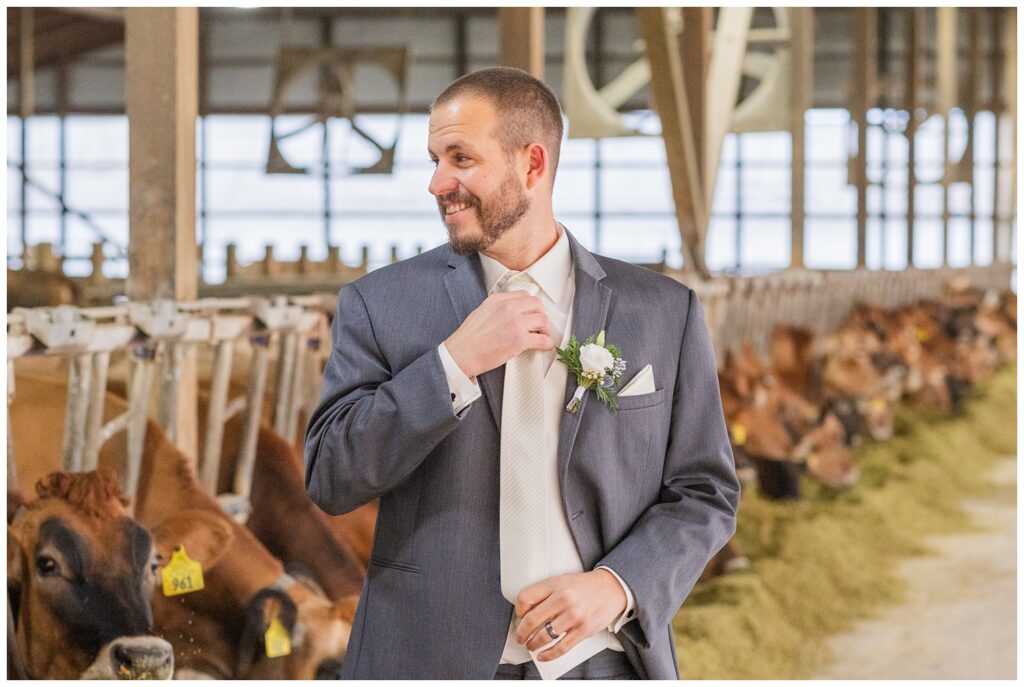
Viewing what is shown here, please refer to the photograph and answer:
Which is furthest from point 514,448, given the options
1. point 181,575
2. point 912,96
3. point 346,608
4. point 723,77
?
point 912,96

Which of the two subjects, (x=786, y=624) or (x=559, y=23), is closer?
(x=786, y=624)

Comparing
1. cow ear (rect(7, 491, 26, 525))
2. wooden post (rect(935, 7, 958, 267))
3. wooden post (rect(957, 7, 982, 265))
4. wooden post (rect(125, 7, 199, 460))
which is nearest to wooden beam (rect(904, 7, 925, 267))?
wooden post (rect(935, 7, 958, 267))

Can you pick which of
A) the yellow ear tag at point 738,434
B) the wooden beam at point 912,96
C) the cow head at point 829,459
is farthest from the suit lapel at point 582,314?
the wooden beam at point 912,96

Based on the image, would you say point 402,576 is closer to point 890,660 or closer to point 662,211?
point 890,660

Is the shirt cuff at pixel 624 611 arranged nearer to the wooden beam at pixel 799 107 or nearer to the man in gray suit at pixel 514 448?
the man in gray suit at pixel 514 448

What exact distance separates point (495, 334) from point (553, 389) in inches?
6.1

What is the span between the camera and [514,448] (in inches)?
62.9

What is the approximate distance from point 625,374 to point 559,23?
1873cm

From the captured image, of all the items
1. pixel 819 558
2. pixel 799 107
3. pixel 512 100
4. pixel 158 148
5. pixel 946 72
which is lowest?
pixel 819 558

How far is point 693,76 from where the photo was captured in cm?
574

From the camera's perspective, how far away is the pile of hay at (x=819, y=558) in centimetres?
397

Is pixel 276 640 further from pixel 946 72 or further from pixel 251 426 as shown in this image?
pixel 946 72

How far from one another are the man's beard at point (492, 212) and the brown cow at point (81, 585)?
116 centimetres

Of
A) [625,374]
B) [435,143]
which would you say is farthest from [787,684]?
[435,143]
